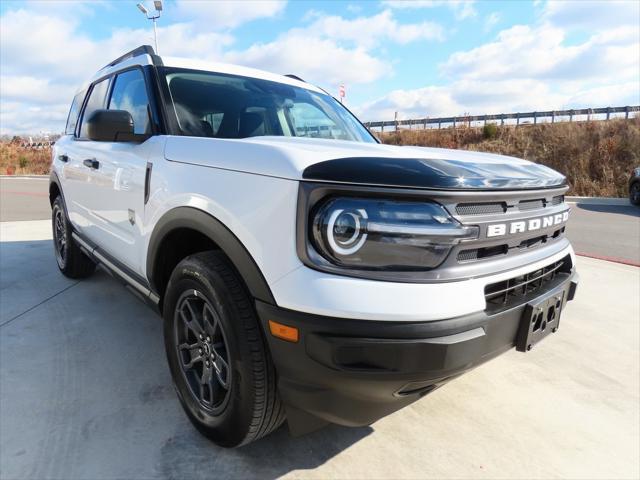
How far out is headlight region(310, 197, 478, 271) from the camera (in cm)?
144

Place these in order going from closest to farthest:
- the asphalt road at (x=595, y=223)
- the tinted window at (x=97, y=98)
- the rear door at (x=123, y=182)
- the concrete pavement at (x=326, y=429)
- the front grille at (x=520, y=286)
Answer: the front grille at (x=520, y=286)
the concrete pavement at (x=326, y=429)
the rear door at (x=123, y=182)
the tinted window at (x=97, y=98)
the asphalt road at (x=595, y=223)

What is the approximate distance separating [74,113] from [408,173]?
4.20 meters

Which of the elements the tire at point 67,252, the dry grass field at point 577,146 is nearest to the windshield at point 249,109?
the tire at point 67,252

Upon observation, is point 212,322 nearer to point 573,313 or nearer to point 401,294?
point 401,294

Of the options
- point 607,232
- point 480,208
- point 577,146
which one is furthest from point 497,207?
point 577,146

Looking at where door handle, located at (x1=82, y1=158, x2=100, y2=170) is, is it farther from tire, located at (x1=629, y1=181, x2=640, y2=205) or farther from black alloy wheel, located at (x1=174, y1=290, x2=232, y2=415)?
tire, located at (x1=629, y1=181, x2=640, y2=205)

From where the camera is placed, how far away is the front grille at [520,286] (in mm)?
1633

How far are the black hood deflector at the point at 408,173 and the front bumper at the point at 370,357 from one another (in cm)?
44

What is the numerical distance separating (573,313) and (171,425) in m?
3.24

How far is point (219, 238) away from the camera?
70.0 inches

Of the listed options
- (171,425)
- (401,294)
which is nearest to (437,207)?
(401,294)

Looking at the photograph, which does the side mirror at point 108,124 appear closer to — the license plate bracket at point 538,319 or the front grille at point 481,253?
the front grille at point 481,253

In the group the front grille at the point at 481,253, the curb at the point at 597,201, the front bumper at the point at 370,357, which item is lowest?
the curb at the point at 597,201

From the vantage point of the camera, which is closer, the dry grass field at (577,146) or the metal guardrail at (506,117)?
the dry grass field at (577,146)
